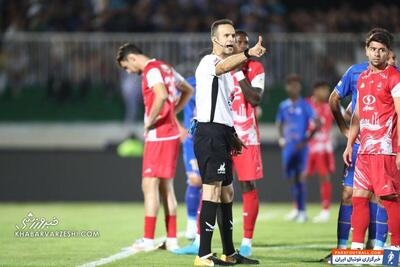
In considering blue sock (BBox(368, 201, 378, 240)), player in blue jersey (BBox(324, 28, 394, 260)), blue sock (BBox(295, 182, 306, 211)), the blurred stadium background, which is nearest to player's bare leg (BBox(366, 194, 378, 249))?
blue sock (BBox(368, 201, 378, 240))

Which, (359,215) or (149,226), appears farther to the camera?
(149,226)

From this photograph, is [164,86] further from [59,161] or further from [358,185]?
[59,161]

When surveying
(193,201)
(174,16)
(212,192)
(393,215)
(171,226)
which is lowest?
(171,226)

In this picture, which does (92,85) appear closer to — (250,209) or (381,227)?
(250,209)

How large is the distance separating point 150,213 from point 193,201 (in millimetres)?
2076

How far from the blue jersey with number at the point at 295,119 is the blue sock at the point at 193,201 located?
4.00m

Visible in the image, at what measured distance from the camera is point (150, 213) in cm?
1072

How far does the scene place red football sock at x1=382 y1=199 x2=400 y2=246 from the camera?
29.4ft

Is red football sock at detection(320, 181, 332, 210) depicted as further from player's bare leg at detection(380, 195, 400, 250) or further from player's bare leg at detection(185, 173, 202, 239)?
player's bare leg at detection(380, 195, 400, 250)

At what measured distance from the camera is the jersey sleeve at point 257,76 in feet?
33.0

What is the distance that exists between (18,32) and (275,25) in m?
5.59

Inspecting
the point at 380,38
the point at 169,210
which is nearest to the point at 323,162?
the point at 169,210

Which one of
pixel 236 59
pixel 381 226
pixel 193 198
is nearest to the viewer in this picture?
pixel 236 59

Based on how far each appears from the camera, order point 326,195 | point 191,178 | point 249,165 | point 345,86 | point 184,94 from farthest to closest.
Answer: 1. point 326,195
2. point 191,178
3. point 184,94
4. point 249,165
5. point 345,86
